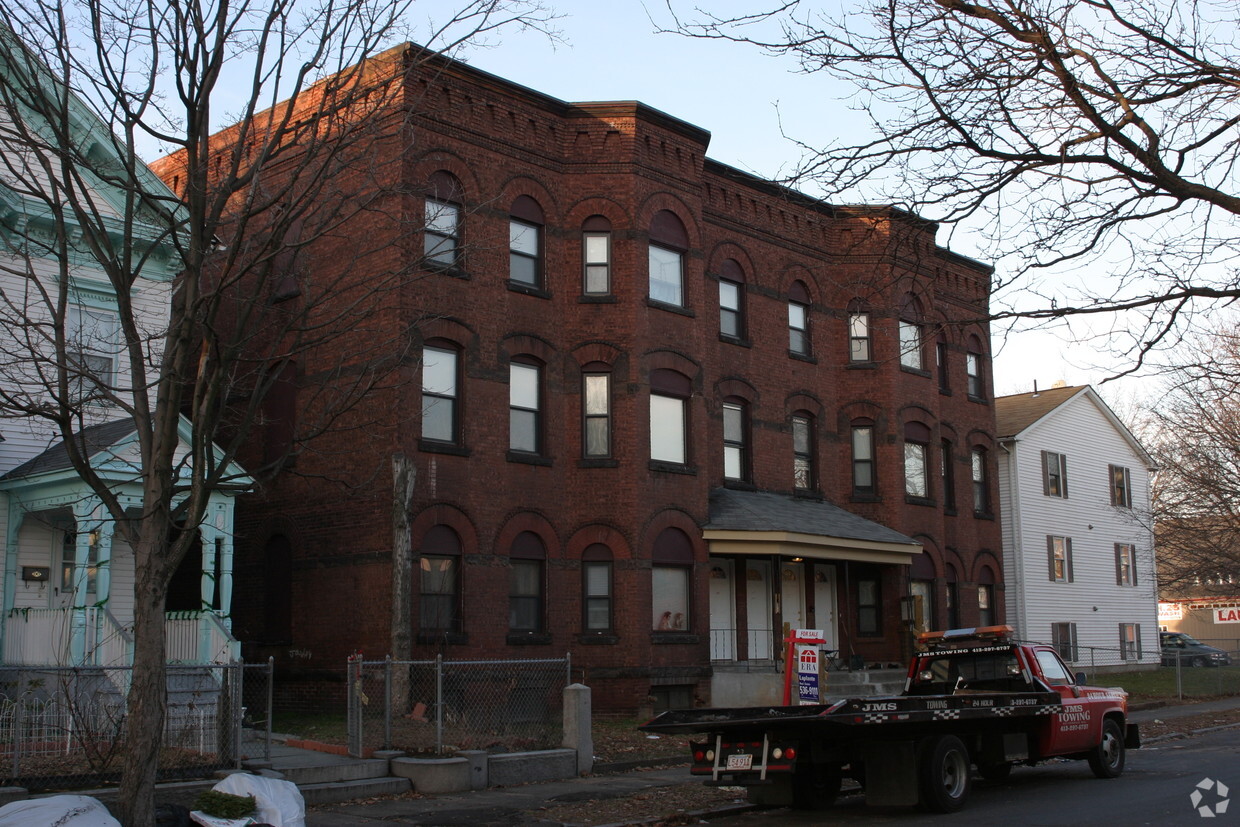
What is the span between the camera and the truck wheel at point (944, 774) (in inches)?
497

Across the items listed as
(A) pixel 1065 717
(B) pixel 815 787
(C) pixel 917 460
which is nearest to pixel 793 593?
(C) pixel 917 460

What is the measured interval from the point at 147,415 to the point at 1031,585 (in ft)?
100

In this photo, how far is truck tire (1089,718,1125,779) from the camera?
15.6 meters

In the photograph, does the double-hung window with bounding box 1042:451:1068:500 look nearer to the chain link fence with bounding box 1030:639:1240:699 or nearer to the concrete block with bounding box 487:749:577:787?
the chain link fence with bounding box 1030:639:1240:699

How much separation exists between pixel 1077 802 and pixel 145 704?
31.6ft

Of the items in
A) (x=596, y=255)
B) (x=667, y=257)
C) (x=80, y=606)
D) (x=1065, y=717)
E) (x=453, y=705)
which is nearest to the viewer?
(x=1065, y=717)

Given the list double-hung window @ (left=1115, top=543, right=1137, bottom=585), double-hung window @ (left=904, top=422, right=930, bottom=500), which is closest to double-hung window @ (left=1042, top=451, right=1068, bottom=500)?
double-hung window @ (left=1115, top=543, right=1137, bottom=585)

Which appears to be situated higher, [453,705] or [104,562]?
[104,562]

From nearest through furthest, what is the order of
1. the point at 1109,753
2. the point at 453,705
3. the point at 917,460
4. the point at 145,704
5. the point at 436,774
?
the point at 145,704, the point at 436,774, the point at 1109,753, the point at 453,705, the point at 917,460

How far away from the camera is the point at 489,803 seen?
13852 millimetres

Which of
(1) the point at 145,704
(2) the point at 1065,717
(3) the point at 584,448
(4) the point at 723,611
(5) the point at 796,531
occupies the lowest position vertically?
(2) the point at 1065,717

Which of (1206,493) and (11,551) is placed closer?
(11,551)

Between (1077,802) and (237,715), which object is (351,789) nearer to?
(237,715)

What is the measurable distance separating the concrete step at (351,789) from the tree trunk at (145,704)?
176 inches
